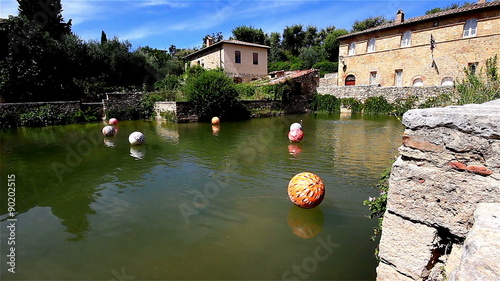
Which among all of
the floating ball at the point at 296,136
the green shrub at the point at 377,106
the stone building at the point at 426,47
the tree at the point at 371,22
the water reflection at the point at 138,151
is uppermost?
the tree at the point at 371,22

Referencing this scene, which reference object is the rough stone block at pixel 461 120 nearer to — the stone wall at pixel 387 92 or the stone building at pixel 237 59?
the stone wall at pixel 387 92

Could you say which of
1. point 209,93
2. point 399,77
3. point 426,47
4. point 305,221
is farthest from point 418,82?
point 305,221

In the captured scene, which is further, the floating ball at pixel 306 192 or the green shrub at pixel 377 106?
the green shrub at pixel 377 106

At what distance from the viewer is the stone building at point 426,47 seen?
24500 millimetres

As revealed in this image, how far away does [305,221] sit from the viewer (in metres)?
5.02

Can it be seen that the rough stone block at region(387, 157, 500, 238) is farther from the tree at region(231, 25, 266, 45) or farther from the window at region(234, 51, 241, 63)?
the tree at region(231, 25, 266, 45)

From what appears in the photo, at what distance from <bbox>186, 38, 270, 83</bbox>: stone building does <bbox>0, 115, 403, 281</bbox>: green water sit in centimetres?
2908

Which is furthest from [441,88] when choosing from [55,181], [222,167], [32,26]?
[32,26]

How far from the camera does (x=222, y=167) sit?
27.8ft

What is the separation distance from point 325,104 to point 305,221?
26302 millimetres

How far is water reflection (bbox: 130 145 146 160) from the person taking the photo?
32.4 ft

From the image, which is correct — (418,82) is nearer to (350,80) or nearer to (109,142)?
(350,80)

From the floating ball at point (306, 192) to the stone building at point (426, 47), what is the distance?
77.8 feet

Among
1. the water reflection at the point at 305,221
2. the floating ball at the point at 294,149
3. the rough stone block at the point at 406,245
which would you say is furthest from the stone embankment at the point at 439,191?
the floating ball at the point at 294,149
